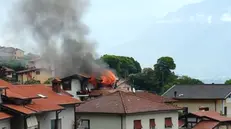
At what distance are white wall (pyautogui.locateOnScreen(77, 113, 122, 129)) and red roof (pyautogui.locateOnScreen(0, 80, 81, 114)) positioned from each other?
383 centimetres

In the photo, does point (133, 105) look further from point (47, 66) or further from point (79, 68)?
point (47, 66)

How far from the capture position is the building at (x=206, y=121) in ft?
158

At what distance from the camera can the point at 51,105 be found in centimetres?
3356

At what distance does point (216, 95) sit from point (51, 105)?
41.1m

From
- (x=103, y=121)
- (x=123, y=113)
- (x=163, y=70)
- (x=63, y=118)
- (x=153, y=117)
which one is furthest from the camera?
(x=163, y=70)

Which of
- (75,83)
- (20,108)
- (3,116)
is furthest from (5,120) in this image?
(75,83)

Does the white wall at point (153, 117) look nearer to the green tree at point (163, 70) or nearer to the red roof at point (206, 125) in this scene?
the red roof at point (206, 125)

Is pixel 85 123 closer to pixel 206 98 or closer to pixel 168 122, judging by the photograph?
pixel 168 122

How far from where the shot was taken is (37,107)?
104ft

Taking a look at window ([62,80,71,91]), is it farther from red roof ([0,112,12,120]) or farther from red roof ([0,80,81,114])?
red roof ([0,112,12,120])

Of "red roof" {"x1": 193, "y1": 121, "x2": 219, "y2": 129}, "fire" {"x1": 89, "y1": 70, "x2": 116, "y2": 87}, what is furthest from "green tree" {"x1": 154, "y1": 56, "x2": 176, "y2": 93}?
"red roof" {"x1": 193, "y1": 121, "x2": 219, "y2": 129}

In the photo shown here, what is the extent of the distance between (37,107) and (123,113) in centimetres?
1091

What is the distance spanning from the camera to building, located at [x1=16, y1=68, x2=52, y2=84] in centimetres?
9756

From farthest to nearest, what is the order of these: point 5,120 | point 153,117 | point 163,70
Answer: point 163,70 < point 153,117 < point 5,120
